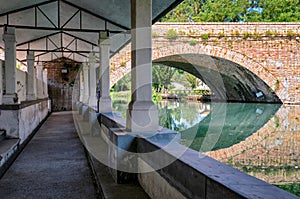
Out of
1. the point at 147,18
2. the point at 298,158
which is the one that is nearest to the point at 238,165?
the point at 298,158

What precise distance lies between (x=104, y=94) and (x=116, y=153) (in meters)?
3.49

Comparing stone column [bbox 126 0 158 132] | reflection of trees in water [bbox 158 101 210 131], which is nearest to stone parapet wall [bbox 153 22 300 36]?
reflection of trees in water [bbox 158 101 210 131]

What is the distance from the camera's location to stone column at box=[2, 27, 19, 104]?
20.0 ft

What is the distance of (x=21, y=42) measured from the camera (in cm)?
916

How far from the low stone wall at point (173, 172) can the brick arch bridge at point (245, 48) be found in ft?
42.3

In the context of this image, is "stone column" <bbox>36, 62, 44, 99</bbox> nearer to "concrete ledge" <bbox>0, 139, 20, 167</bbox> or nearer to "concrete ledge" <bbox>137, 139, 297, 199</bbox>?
"concrete ledge" <bbox>0, 139, 20, 167</bbox>

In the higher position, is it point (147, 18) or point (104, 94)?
point (147, 18)

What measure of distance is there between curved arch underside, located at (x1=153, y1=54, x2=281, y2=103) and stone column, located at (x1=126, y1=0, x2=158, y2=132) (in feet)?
47.0

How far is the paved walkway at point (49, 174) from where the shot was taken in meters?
3.17

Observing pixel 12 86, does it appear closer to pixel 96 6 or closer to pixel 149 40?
pixel 96 6

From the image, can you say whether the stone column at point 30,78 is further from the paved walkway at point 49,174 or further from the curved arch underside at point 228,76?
the curved arch underside at point 228,76

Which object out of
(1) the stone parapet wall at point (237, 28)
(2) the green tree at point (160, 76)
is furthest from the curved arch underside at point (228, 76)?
(2) the green tree at point (160, 76)

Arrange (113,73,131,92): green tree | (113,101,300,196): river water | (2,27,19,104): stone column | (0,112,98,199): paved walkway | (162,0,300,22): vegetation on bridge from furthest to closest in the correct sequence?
1. (113,73,131,92): green tree
2. (162,0,300,22): vegetation on bridge
3. (2,27,19,104): stone column
4. (113,101,300,196): river water
5. (0,112,98,199): paved walkway

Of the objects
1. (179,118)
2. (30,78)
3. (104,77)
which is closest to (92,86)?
(30,78)
